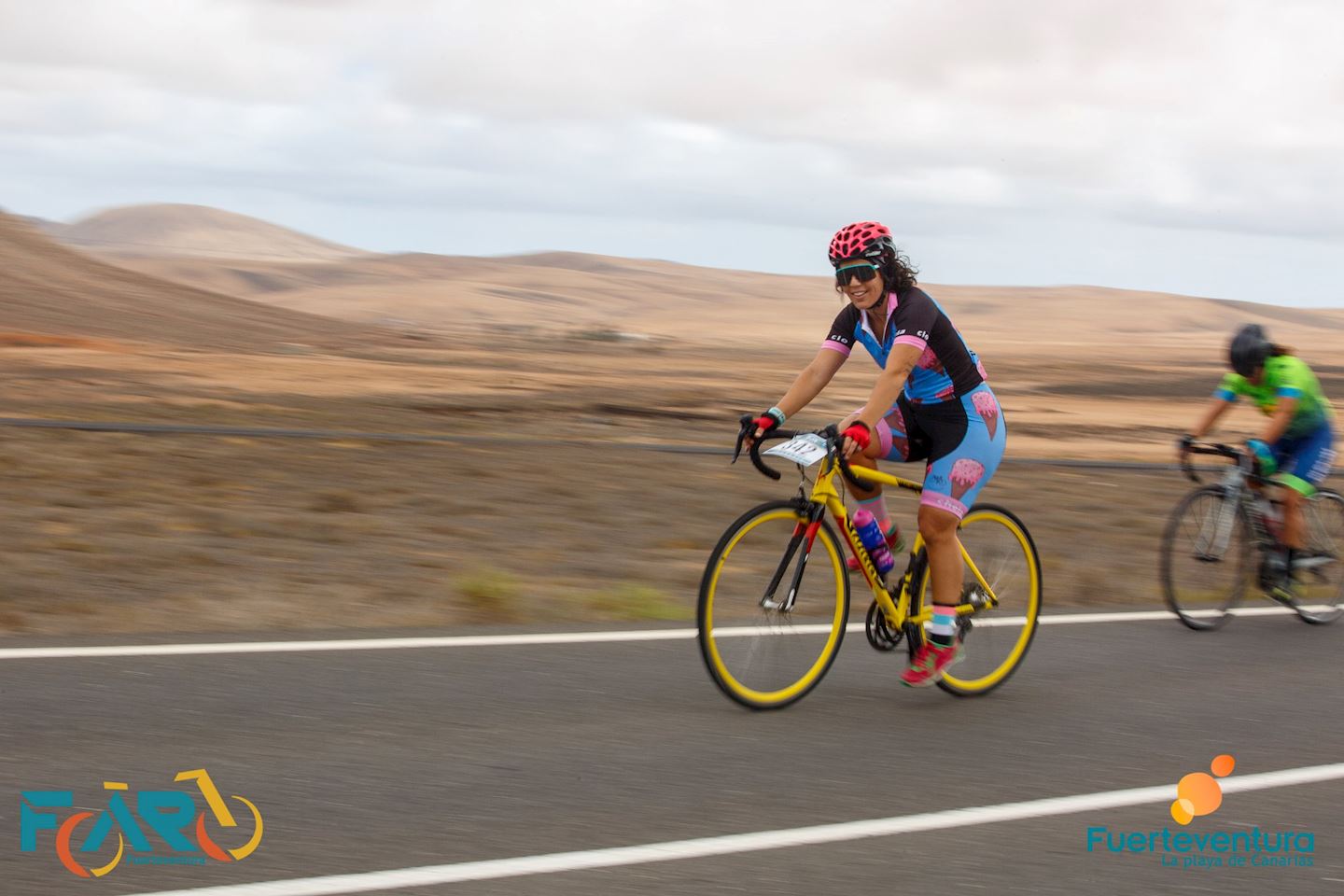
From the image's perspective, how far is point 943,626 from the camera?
6723mm

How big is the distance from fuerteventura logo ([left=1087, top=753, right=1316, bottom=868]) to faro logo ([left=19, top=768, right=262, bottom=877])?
8.89 feet

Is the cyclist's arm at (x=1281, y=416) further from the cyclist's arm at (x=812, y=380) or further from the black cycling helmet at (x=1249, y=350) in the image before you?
the cyclist's arm at (x=812, y=380)

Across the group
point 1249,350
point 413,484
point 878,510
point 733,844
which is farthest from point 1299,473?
point 413,484

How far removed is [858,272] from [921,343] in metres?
0.39

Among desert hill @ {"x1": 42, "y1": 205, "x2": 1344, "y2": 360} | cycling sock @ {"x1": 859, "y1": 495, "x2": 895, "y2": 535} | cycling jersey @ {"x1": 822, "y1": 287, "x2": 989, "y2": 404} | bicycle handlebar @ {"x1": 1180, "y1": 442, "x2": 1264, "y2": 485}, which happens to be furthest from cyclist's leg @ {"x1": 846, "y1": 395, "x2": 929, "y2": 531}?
desert hill @ {"x1": 42, "y1": 205, "x2": 1344, "y2": 360}

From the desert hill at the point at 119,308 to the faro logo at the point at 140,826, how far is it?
38.7m

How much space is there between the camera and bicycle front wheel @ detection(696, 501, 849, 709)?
6.23 m

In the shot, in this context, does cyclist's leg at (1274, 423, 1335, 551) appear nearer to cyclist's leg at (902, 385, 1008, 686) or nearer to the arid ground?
the arid ground

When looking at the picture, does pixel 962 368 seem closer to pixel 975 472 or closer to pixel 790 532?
pixel 975 472

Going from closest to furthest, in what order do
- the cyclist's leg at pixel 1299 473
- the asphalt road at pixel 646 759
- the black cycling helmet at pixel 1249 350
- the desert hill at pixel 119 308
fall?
the asphalt road at pixel 646 759, the black cycling helmet at pixel 1249 350, the cyclist's leg at pixel 1299 473, the desert hill at pixel 119 308

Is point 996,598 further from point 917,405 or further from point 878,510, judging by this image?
point 917,405

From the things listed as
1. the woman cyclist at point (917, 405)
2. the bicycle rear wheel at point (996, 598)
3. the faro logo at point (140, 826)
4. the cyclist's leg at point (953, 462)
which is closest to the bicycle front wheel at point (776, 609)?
the woman cyclist at point (917, 405)

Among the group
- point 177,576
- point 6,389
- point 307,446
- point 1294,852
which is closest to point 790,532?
point 1294,852

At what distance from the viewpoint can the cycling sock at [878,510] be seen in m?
6.71
